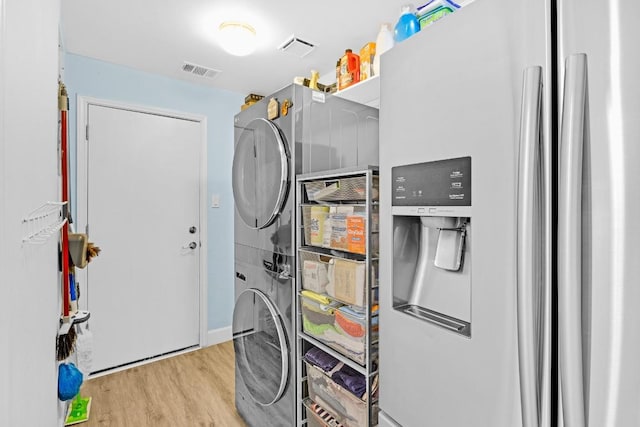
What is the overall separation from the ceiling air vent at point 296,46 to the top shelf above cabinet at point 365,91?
1.81ft

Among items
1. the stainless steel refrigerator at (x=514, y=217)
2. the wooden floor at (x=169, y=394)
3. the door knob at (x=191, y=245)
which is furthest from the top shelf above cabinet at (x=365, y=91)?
the wooden floor at (x=169, y=394)

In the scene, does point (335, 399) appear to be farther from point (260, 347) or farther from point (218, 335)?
point (218, 335)

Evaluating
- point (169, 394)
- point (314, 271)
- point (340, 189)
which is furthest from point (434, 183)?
point (169, 394)

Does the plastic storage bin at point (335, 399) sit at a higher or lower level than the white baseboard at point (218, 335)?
higher

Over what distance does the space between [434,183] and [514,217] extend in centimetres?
22

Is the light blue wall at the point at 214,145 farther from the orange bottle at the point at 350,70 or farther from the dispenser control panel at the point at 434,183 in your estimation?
the dispenser control panel at the point at 434,183

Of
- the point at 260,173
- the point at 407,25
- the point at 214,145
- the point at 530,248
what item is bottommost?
the point at 530,248

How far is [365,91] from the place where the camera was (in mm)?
2006

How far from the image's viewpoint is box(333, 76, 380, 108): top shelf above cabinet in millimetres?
1860

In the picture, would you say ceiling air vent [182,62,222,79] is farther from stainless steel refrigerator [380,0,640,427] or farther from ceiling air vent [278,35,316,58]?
stainless steel refrigerator [380,0,640,427]

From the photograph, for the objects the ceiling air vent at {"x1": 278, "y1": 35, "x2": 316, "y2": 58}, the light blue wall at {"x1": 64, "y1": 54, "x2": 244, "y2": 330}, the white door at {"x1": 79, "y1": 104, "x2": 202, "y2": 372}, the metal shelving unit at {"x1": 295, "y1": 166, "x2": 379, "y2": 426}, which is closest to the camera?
the metal shelving unit at {"x1": 295, "y1": 166, "x2": 379, "y2": 426}

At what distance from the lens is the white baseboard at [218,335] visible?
124 inches

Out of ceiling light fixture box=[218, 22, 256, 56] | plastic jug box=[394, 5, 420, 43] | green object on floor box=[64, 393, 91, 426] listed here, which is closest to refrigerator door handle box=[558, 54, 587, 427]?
plastic jug box=[394, 5, 420, 43]

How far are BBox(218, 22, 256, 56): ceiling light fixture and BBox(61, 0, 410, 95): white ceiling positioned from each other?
1.7 inches
